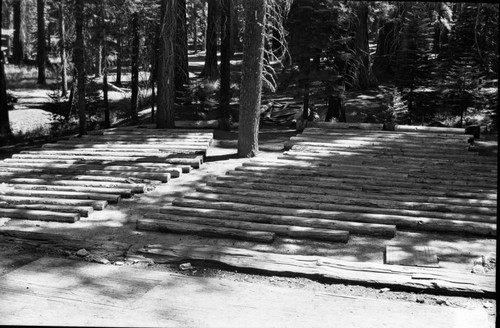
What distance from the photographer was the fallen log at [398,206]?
934 centimetres

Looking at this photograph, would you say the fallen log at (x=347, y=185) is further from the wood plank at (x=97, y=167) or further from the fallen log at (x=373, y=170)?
the wood plank at (x=97, y=167)

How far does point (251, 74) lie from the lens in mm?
14383

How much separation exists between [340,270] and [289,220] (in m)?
2.05

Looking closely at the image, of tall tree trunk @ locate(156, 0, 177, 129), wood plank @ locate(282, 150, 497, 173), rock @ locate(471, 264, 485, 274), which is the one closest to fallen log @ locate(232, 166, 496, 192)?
wood plank @ locate(282, 150, 497, 173)

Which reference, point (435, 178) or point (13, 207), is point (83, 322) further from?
point (435, 178)

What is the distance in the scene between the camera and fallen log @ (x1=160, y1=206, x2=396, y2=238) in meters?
8.77

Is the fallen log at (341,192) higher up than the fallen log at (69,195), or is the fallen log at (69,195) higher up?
the fallen log at (341,192)

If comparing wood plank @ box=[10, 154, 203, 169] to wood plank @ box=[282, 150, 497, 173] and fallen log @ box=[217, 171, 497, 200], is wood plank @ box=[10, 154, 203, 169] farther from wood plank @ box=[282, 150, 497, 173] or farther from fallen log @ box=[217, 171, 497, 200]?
wood plank @ box=[282, 150, 497, 173]

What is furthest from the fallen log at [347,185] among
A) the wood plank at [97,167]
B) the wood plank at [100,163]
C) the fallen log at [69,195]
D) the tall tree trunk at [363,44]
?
the tall tree trunk at [363,44]

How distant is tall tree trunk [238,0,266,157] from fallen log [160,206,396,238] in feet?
16.9

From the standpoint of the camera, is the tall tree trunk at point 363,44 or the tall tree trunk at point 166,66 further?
the tall tree trunk at point 363,44

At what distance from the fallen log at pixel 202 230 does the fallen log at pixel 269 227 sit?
0.15 meters

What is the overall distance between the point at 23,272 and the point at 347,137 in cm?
1009

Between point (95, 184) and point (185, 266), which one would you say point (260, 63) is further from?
point (185, 266)
